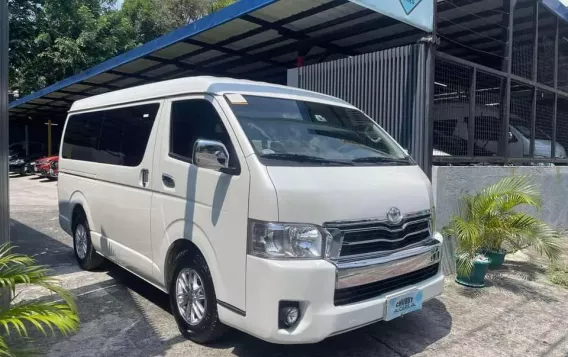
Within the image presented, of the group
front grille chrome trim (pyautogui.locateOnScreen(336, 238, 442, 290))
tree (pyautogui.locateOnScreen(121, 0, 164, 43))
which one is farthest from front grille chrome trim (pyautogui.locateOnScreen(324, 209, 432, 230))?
tree (pyautogui.locateOnScreen(121, 0, 164, 43))

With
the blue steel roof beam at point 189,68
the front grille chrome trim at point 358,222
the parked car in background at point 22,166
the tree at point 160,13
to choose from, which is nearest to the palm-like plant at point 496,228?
the front grille chrome trim at point 358,222

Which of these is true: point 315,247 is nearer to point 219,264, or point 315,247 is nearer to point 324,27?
point 219,264

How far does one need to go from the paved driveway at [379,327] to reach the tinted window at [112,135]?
147cm

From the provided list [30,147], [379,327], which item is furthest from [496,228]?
[30,147]

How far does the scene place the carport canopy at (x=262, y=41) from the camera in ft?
23.4

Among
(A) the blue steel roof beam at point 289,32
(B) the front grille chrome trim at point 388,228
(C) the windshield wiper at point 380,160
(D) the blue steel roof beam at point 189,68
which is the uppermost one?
(A) the blue steel roof beam at point 289,32

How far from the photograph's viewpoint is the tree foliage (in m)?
18.0

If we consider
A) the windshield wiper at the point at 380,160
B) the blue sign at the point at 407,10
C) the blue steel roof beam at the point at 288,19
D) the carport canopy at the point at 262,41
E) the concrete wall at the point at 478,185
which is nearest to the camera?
the windshield wiper at the point at 380,160

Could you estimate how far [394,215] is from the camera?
347cm

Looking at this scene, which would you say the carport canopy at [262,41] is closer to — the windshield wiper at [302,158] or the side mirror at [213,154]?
the windshield wiper at [302,158]

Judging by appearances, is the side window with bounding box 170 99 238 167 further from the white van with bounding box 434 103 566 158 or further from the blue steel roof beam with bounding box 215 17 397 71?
the blue steel roof beam with bounding box 215 17 397 71

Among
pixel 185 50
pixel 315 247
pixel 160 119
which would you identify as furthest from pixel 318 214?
pixel 185 50

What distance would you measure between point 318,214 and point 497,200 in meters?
3.86

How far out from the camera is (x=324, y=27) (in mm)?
7867
